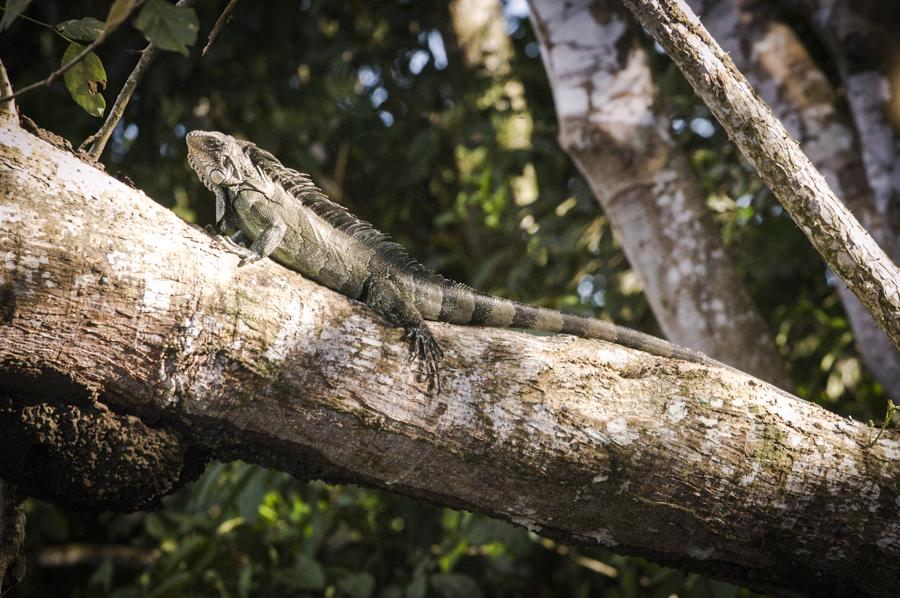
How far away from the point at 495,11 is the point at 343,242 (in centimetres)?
383

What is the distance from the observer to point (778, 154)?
2428 millimetres

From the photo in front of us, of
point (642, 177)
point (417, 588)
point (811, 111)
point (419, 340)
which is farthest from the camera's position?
point (417, 588)

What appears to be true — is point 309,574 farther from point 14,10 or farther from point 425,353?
point 14,10

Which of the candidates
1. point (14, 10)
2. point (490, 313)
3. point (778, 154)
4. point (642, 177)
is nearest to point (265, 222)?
point (490, 313)

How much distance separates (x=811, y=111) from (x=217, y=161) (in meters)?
3.13

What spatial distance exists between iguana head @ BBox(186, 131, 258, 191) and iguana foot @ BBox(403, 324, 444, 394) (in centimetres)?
137

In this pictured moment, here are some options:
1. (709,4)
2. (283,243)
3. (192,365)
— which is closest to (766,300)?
(709,4)

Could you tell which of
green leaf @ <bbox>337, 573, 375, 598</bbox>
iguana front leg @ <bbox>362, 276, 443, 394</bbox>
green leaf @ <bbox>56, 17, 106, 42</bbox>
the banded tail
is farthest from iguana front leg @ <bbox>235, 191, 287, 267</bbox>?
green leaf @ <bbox>337, 573, 375, 598</bbox>

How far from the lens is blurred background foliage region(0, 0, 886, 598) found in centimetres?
473

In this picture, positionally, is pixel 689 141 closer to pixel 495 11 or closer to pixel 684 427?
pixel 495 11

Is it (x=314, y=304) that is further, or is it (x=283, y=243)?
(x=283, y=243)

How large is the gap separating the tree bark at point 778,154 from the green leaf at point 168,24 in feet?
4.38

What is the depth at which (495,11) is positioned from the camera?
6418mm

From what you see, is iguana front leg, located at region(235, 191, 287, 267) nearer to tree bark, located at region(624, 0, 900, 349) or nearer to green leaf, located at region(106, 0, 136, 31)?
green leaf, located at region(106, 0, 136, 31)
